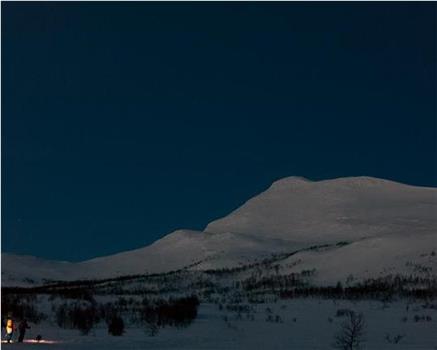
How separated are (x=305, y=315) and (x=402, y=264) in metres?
36.3

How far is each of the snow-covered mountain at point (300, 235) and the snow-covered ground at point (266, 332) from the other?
38016mm

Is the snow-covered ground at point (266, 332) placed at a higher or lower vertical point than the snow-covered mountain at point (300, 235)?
lower

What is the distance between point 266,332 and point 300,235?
292 feet

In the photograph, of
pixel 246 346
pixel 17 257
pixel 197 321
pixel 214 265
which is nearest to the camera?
pixel 246 346

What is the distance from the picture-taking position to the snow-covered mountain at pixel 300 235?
7788 cm

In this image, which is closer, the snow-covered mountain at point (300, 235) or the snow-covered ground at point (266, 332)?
the snow-covered ground at point (266, 332)

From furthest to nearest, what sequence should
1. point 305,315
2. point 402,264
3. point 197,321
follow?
point 402,264 → point 305,315 → point 197,321

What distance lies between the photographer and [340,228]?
11025 centimetres

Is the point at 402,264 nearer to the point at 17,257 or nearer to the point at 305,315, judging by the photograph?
the point at 305,315

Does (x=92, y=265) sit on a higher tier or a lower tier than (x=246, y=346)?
higher

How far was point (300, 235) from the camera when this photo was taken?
375 feet

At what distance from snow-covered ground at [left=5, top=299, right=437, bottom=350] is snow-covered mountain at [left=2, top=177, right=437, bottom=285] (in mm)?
38016

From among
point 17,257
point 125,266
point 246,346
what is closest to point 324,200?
point 125,266

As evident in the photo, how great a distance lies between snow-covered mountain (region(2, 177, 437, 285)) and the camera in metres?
77.9
